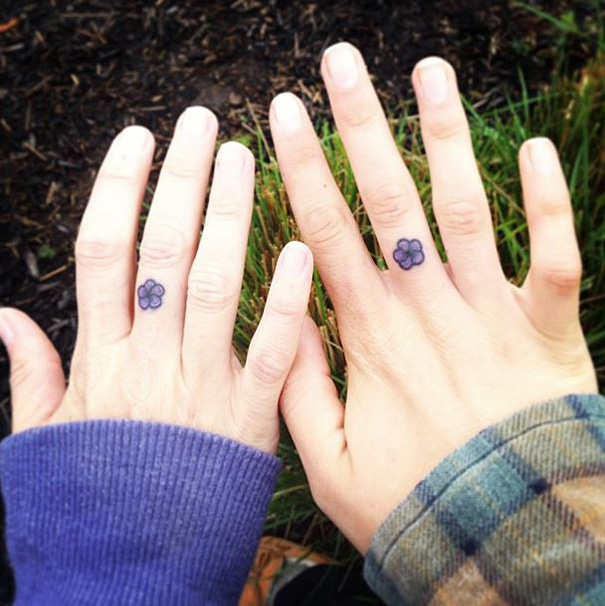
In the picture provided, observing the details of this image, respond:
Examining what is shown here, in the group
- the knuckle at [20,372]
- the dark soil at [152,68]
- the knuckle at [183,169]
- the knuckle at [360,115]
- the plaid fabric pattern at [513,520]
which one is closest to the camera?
the plaid fabric pattern at [513,520]

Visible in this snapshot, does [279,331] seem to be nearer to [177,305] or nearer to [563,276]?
[177,305]

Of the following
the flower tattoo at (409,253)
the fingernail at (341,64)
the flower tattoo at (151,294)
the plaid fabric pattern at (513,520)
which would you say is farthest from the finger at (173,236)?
the plaid fabric pattern at (513,520)

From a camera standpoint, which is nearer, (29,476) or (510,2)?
(29,476)

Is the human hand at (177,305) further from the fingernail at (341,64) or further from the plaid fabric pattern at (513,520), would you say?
the plaid fabric pattern at (513,520)

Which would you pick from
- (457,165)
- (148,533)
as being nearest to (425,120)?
(457,165)

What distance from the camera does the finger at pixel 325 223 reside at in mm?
1467

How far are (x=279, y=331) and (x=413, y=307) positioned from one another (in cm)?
27

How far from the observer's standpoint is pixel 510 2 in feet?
7.95

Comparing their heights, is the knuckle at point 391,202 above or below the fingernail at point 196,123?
below

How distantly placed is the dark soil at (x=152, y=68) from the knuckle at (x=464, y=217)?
3.52ft

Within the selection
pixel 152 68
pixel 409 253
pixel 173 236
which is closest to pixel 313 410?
pixel 409 253

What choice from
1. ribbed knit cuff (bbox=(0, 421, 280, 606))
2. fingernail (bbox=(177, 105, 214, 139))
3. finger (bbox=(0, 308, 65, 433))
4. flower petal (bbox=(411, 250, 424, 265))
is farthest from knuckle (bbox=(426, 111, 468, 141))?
finger (bbox=(0, 308, 65, 433))

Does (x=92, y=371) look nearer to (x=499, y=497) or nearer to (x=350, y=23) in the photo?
(x=499, y=497)

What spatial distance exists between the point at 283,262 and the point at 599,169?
3.49 feet
